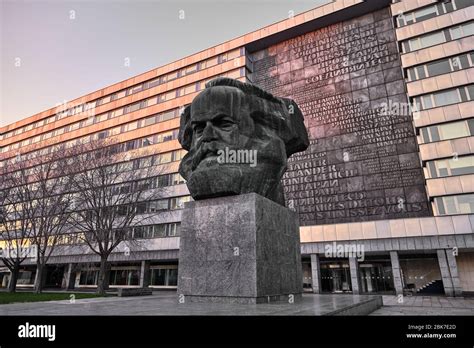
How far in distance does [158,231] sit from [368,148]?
27.3 metres

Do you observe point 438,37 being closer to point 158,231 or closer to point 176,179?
point 176,179

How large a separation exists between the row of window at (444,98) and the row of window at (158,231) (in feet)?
98.9

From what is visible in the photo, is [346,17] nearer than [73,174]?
No

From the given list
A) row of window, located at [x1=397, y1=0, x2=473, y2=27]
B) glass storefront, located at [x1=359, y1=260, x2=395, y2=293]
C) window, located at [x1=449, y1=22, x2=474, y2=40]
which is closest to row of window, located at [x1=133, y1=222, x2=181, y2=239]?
glass storefront, located at [x1=359, y1=260, x2=395, y2=293]

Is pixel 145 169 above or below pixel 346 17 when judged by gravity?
below

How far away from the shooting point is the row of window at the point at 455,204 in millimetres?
26969

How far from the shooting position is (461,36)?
3097cm

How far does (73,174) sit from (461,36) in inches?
1501

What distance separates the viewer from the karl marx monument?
25.2 feet

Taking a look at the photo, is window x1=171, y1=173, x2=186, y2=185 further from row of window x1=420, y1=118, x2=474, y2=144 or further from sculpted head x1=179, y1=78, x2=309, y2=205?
sculpted head x1=179, y1=78, x2=309, y2=205

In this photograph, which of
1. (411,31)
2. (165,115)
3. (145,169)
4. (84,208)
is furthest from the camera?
(165,115)
